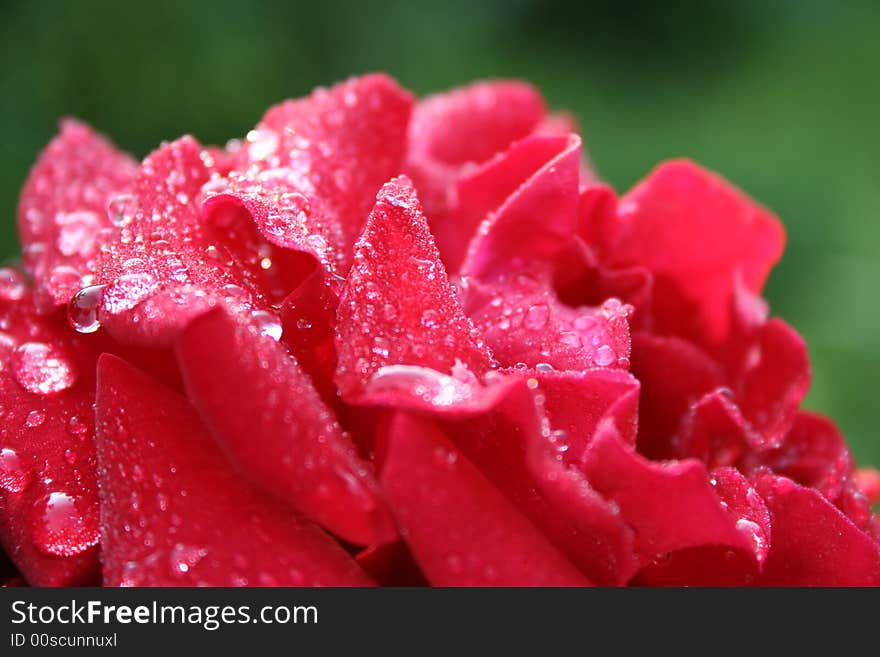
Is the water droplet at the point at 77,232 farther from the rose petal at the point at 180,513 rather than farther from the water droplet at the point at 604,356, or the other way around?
the water droplet at the point at 604,356

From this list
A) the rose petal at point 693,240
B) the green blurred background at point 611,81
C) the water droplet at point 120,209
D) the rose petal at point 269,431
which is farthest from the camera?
the green blurred background at point 611,81

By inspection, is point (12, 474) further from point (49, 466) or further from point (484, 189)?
point (484, 189)

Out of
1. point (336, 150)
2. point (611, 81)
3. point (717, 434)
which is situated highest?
point (336, 150)

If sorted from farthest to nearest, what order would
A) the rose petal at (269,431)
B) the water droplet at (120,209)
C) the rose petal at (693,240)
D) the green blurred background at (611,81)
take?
1. the green blurred background at (611,81)
2. the rose petal at (693,240)
3. the water droplet at (120,209)
4. the rose petal at (269,431)

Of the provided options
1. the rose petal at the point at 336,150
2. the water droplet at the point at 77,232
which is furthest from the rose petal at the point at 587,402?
the water droplet at the point at 77,232

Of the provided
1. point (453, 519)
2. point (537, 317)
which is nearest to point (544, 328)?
point (537, 317)

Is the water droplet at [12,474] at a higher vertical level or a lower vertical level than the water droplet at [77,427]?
lower
